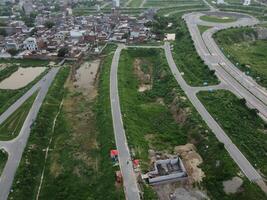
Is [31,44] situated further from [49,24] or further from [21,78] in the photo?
[49,24]

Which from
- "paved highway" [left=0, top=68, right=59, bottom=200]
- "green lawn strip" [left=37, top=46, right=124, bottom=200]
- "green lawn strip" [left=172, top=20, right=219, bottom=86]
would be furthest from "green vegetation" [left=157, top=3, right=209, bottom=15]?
"green lawn strip" [left=37, top=46, right=124, bottom=200]

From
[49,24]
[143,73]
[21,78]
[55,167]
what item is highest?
[49,24]

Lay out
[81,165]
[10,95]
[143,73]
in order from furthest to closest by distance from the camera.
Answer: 1. [143,73]
2. [10,95]
3. [81,165]

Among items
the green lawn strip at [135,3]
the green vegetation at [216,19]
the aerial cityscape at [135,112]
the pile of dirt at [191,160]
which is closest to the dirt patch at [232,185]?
the aerial cityscape at [135,112]

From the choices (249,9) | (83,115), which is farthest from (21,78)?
(249,9)

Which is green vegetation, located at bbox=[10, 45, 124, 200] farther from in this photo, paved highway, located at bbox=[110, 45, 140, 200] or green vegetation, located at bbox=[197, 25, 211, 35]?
green vegetation, located at bbox=[197, 25, 211, 35]

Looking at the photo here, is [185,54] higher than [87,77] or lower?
higher

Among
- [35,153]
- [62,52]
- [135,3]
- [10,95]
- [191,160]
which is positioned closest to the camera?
[191,160]

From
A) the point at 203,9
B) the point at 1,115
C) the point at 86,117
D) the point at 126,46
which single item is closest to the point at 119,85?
the point at 86,117
